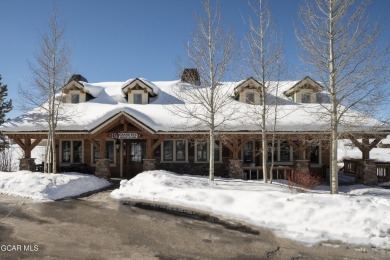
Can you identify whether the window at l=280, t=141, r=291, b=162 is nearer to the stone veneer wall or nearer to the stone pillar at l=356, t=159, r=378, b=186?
the stone veneer wall

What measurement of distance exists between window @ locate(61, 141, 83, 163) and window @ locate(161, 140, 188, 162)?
5.66 metres

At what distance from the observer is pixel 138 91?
68.2 feet

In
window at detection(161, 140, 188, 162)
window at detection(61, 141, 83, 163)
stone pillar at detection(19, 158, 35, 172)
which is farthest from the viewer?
window at detection(61, 141, 83, 163)

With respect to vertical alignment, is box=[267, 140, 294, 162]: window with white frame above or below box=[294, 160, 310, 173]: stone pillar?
above

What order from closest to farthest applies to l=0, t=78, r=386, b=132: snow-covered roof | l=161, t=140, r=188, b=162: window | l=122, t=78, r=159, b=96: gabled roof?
l=0, t=78, r=386, b=132: snow-covered roof < l=161, t=140, r=188, b=162: window < l=122, t=78, r=159, b=96: gabled roof

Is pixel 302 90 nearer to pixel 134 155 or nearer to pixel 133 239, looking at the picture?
pixel 134 155

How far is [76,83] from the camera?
20688mm

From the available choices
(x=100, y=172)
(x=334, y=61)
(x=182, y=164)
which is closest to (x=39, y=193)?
(x=100, y=172)

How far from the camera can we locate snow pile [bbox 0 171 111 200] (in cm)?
1204

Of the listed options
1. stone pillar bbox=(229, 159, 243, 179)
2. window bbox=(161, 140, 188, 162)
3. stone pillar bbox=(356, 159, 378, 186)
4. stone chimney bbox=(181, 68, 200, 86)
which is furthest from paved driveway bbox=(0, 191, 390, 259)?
stone pillar bbox=(356, 159, 378, 186)

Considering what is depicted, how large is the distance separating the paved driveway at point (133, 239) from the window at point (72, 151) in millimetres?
9783

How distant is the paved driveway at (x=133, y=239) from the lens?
596cm

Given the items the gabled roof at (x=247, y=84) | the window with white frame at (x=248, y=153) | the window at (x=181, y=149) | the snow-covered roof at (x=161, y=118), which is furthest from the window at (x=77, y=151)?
the gabled roof at (x=247, y=84)

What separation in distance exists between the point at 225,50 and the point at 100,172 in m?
9.65
